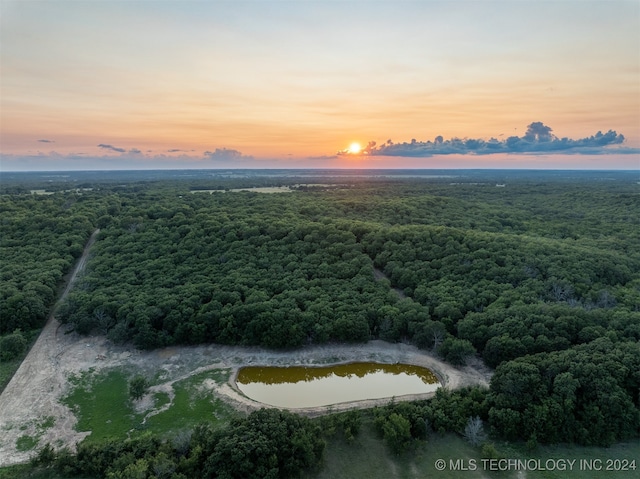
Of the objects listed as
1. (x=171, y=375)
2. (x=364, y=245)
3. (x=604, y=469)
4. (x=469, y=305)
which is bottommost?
(x=604, y=469)

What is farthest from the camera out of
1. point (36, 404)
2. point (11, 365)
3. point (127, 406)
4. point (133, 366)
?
point (133, 366)

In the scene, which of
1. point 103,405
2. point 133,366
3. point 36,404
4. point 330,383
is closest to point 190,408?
point 103,405

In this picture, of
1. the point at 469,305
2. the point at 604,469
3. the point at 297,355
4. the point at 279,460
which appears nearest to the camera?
the point at 279,460

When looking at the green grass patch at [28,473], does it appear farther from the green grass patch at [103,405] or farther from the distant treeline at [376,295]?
the distant treeline at [376,295]

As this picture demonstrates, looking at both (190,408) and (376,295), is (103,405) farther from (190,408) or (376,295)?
(376,295)

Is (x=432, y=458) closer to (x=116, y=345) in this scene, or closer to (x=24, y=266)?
(x=116, y=345)

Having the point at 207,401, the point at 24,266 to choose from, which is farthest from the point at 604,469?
the point at 24,266

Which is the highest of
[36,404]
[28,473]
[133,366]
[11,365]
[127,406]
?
[11,365]
